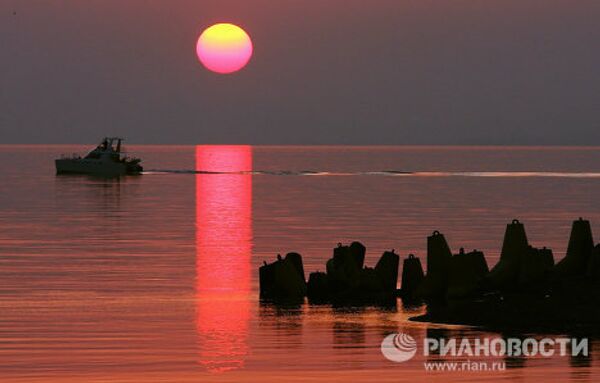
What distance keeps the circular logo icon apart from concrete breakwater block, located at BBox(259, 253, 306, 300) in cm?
796

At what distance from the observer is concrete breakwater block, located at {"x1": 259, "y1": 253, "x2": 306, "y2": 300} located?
1663 inches

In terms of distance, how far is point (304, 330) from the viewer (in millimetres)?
35719

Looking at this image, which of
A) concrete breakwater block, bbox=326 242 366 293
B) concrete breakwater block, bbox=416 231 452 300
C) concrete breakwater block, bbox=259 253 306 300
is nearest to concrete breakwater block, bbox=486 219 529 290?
concrete breakwater block, bbox=416 231 452 300

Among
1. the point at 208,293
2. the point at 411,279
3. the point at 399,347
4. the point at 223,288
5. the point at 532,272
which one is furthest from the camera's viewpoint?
the point at 223,288

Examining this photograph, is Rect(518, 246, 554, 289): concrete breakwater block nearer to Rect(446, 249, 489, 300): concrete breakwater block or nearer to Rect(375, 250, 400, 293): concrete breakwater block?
Rect(446, 249, 489, 300): concrete breakwater block

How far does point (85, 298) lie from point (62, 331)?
298 inches

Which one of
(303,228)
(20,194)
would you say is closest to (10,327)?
(303,228)

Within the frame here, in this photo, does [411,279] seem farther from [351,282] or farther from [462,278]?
[462,278]

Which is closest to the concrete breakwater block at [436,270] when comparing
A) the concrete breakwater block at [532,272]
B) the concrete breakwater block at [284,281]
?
the concrete breakwater block at [532,272]

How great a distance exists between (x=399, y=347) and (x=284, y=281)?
401 inches

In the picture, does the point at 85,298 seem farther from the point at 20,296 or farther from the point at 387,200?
the point at 387,200

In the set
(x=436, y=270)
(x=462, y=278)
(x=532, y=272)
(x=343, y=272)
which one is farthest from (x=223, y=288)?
(x=532, y=272)

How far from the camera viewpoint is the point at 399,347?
32.8m

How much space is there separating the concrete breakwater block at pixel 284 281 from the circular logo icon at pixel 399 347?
7.96 metres
